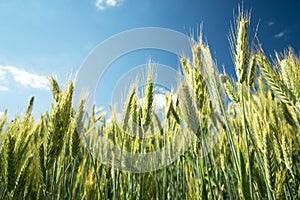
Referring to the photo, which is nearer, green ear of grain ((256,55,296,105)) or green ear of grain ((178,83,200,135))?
green ear of grain ((256,55,296,105))

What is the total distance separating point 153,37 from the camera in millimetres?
3314

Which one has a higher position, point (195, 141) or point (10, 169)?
point (195, 141)

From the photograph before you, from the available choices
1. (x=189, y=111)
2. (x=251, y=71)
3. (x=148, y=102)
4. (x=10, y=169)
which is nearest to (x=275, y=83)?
(x=251, y=71)

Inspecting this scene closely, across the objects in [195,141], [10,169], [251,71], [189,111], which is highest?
[251,71]

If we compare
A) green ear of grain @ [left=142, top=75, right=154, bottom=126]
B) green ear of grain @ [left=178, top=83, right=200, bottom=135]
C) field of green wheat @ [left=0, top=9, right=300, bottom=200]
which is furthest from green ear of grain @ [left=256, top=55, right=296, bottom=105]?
green ear of grain @ [left=142, top=75, right=154, bottom=126]

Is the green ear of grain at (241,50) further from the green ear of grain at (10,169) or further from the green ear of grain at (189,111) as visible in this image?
the green ear of grain at (10,169)

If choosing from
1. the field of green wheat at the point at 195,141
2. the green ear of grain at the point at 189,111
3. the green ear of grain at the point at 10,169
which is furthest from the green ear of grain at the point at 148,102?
the green ear of grain at the point at 10,169

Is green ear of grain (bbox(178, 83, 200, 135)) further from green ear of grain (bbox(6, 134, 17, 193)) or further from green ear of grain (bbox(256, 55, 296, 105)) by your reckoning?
green ear of grain (bbox(6, 134, 17, 193))

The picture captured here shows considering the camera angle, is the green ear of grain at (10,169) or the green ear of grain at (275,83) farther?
the green ear of grain at (275,83)

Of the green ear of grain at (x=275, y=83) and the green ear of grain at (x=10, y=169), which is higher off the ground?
the green ear of grain at (x=275, y=83)

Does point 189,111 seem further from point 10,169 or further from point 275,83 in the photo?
point 10,169

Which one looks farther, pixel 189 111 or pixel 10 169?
pixel 189 111

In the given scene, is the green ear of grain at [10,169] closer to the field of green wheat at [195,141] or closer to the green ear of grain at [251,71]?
the field of green wheat at [195,141]

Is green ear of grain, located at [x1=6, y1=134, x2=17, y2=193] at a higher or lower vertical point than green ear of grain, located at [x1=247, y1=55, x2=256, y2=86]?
lower
